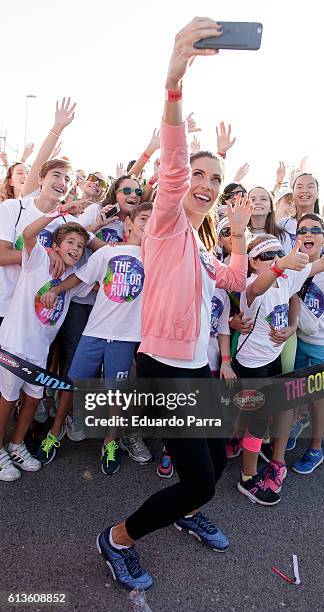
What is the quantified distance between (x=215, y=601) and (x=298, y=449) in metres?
2.06

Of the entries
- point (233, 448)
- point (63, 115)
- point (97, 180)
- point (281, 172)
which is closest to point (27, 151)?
point (97, 180)

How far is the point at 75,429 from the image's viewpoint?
12.9 feet

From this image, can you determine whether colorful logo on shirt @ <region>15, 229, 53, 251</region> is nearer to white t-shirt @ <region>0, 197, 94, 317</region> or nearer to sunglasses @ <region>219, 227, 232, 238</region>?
white t-shirt @ <region>0, 197, 94, 317</region>

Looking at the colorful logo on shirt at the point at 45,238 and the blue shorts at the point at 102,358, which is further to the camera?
the colorful logo on shirt at the point at 45,238

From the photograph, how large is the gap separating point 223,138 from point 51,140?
1.46 meters

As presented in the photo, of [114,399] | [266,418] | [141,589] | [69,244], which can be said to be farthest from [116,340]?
[141,589]

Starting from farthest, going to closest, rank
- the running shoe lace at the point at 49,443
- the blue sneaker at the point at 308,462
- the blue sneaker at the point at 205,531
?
the blue sneaker at the point at 308,462 < the running shoe lace at the point at 49,443 < the blue sneaker at the point at 205,531

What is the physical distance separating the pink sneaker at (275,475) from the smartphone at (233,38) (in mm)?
2809

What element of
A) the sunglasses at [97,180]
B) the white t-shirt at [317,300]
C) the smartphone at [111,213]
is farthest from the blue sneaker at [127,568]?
the sunglasses at [97,180]

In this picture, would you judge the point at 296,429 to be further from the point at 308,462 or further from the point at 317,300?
the point at 317,300

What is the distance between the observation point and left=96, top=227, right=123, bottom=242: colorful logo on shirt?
404 cm

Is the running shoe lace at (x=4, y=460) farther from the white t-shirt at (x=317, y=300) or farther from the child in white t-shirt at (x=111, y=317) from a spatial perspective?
the white t-shirt at (x=317, y=300)

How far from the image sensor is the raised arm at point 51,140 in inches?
146

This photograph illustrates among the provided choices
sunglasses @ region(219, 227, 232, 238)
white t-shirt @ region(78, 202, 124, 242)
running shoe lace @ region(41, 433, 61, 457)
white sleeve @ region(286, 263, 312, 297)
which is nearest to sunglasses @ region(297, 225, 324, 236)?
white sleeve @ region(286, 263, 312, 297)
